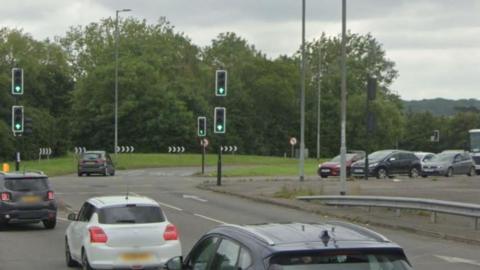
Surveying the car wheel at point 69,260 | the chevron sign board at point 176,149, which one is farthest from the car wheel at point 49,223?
the chevron sign board at point 176,149

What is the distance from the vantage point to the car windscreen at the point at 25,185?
21.2 metres

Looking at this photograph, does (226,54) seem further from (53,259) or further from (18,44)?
(53,259)

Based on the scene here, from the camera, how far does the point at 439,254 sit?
52.2 feet

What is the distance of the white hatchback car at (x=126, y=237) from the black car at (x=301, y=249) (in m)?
6.53

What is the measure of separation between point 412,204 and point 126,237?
11.6m

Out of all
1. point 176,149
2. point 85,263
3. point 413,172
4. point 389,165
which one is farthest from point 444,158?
point 176,149

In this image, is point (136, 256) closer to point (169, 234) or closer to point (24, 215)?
point (169, 234)

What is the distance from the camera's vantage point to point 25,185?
69.9 ft

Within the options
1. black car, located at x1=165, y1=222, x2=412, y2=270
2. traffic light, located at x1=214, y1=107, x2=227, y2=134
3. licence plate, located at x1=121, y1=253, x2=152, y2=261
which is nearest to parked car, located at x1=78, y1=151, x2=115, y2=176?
traffic light, located at x1=214, y1=107, x2=227, y2=134

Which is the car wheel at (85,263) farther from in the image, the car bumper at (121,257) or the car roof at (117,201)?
the car roof at (117,201)

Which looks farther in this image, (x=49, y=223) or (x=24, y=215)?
(x=49, y=223)

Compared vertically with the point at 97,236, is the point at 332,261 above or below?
above

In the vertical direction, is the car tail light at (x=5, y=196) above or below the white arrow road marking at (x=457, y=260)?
above

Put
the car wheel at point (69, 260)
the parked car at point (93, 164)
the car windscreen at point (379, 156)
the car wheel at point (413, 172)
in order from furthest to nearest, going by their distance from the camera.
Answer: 1. the parked car at point (93, 164)
2. the car wheel at point (413, 172)
3. the car windscreen at point (379, 156)
4. the car wheel at point (69, 260)
